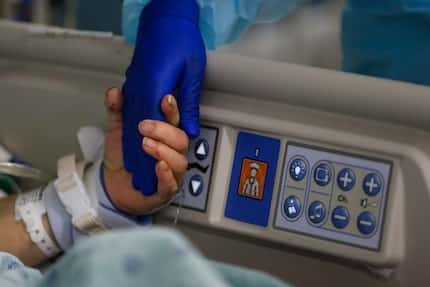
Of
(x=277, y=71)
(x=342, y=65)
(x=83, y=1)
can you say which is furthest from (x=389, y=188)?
(x=83, y=1)

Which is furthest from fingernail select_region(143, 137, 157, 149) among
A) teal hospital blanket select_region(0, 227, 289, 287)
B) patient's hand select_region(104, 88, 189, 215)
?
teal hospital blanket select_region(0, 227, 289, 287)

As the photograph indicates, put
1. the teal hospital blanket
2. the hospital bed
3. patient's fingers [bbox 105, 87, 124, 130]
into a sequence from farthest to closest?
1. patient's fingers [bbox 105, 87, 124, 130]
2. the hospital bed
3. the teal hospital blanket

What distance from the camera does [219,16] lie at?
862 millimetres

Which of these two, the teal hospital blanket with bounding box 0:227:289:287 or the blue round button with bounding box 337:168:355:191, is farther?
the blue round button with bounding box 337:168:355:191

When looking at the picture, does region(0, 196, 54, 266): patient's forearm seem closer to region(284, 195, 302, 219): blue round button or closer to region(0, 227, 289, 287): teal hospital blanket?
region(284, 195, 302, 219): blue round button

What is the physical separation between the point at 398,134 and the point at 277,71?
0.14 meters

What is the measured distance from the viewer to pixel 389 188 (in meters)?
0.71

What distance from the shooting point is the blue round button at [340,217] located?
720 mm

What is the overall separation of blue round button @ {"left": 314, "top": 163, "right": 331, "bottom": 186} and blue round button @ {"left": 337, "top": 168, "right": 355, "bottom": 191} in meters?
0.01

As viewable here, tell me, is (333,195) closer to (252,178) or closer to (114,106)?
(252,178)

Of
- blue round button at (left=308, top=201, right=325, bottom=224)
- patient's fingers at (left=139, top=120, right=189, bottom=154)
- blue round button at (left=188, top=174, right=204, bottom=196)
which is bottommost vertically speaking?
blue round button at (left=188, top=174, right=204, bottom=196)

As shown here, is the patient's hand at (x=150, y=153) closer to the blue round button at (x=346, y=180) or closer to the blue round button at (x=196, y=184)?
the blue round button at (x=196, y=184)

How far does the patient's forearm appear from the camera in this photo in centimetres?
84

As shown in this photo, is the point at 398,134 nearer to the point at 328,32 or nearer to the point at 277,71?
the point at 277,71
